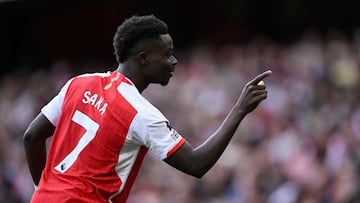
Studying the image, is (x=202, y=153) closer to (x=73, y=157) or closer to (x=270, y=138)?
(x=73, y=157)

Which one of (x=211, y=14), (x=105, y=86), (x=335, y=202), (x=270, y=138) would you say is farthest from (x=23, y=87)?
(x=105, y=86)

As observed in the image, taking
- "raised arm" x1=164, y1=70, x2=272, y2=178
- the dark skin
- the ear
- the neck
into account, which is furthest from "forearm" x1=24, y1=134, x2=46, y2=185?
"raised arm" x1=164, y1=70, x2=272, y2=178

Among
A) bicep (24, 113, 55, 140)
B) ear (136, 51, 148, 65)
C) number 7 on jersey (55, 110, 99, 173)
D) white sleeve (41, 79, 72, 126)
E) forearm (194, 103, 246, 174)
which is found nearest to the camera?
forearm (194, 103, 246, 174)

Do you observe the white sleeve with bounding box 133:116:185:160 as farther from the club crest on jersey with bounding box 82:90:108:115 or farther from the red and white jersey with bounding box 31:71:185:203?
the club crest on jersey with bounding box 82:90:108:115

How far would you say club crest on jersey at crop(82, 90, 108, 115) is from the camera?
241 inches

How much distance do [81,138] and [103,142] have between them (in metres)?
0.15

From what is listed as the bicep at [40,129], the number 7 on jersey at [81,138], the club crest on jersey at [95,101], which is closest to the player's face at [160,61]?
the club crest on jersey at [95,101]

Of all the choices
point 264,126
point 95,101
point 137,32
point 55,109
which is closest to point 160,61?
point 137,32

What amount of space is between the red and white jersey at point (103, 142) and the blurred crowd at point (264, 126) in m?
3.27

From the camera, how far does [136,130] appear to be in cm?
605

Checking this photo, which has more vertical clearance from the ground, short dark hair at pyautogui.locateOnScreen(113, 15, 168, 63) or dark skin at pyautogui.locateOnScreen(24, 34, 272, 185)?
short dark hair at pyautogui.locateOnScreen(113, 15, 168, 63)

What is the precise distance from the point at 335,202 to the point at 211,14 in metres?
10.7

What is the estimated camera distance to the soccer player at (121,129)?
604 cm

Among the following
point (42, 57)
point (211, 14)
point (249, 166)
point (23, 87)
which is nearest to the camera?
point (249, 166)
